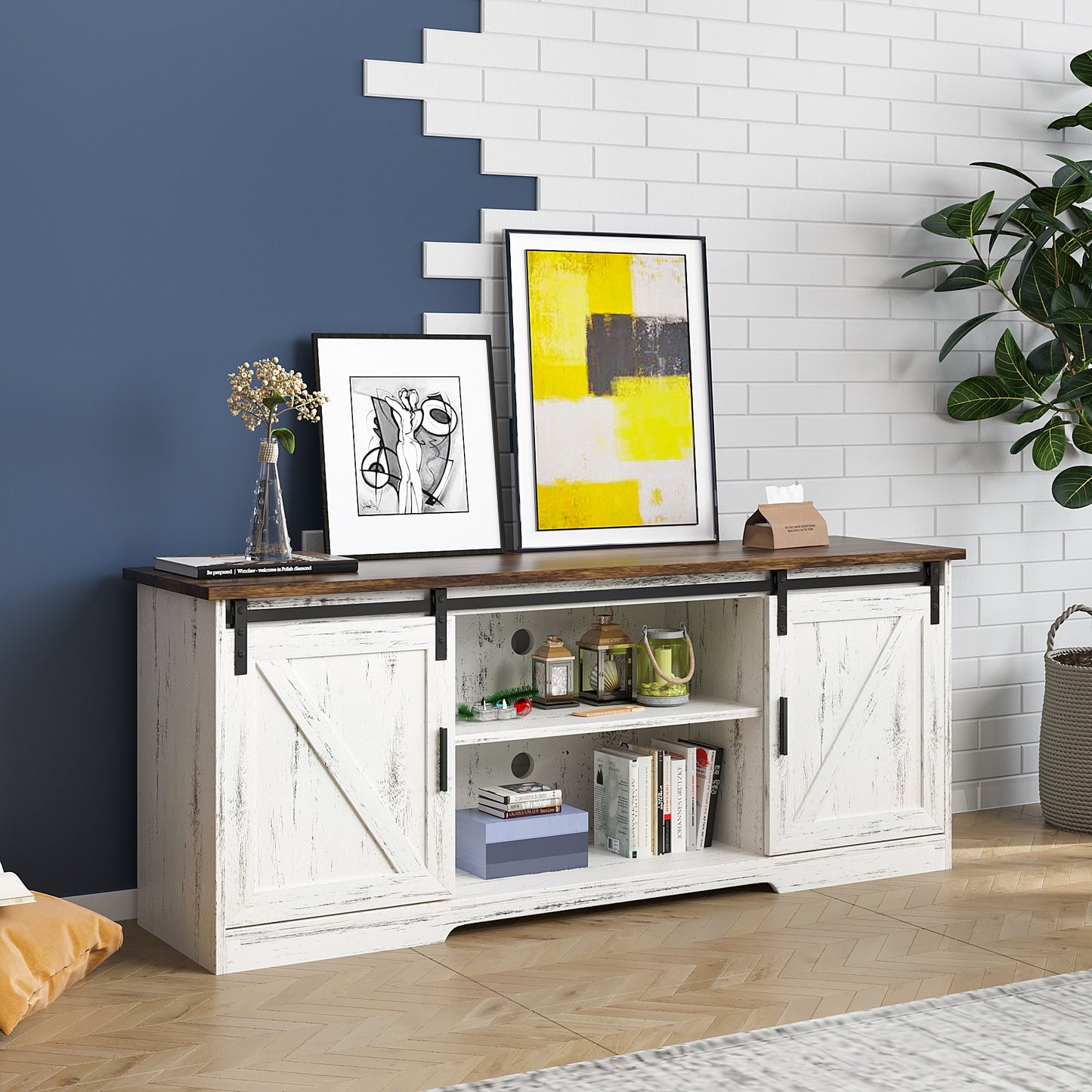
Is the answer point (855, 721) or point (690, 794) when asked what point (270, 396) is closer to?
point (690, 794)

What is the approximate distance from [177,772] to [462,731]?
752 millimetres

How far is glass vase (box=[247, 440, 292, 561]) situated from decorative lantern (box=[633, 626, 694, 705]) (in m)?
1.13

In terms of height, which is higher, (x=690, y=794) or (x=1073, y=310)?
(x=1073, y=310)

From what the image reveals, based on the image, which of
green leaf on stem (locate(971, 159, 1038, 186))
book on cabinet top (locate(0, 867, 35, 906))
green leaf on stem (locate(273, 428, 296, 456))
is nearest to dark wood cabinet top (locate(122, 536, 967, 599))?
green leaf on stem (locate(273, 428, 296, 456))

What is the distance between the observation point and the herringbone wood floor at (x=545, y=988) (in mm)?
3115

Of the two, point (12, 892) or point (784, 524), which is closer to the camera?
point (12, 892)

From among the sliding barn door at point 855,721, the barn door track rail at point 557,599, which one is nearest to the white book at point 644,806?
the sliding barn door at point 855,721

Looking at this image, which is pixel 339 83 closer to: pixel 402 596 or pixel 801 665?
pixel 402 596

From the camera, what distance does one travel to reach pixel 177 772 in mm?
3809

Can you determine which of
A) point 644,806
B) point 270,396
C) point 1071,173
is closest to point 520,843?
point 644,806

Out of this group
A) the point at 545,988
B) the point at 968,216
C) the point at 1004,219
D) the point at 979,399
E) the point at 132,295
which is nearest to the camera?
the point at 545,988

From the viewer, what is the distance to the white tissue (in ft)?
14.8

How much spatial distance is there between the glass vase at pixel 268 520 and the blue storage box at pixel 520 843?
0.95m

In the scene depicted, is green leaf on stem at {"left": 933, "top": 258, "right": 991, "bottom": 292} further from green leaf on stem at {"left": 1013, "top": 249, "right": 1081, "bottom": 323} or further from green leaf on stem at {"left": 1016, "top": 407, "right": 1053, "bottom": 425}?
green leaf on stem at {"left": 1016, "top": 407, "right": 1053, "bottom": 425}
